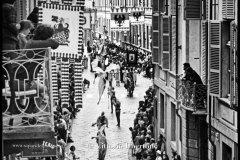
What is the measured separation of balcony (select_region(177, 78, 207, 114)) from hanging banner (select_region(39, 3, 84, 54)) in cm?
910

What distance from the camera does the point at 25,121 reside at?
411 inches

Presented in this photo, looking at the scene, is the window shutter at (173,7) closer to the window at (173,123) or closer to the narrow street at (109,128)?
the window at (173,123)

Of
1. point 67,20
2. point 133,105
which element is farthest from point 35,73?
point 133,105

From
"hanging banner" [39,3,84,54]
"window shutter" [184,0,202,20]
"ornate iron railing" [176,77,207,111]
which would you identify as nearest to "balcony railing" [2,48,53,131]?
"hanging banner" [39,3,84,54]

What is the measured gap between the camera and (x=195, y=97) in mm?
23125

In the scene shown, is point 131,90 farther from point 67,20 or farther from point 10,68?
point 10,68

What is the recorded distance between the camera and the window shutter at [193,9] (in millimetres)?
24250

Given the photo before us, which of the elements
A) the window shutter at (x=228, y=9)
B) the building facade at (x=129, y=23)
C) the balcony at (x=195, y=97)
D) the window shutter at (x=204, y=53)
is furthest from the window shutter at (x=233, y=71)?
the building facade at (x=129, y=23)

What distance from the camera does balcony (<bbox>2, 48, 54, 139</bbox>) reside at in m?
10.2

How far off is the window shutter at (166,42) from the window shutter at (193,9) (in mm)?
5525

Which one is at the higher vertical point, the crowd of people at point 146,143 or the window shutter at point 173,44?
the window shutter at point 173,44

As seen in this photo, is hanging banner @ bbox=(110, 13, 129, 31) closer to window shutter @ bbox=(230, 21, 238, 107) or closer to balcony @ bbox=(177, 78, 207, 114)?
balcony @ bbox=(177, 78, 207, 114)

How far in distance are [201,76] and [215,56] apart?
179 inches

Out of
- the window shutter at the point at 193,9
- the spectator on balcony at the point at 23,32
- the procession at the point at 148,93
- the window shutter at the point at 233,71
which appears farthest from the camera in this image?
the window shutter at the point at 193,9
